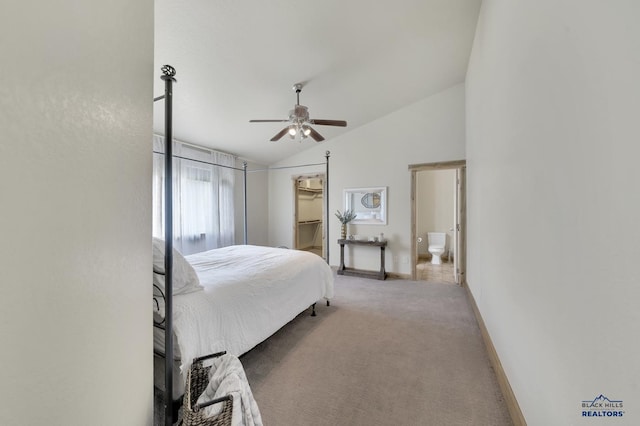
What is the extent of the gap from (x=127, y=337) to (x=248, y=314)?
1.15 m

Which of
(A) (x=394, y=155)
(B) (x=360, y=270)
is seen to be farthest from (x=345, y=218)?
(A) (x=394, y=155)

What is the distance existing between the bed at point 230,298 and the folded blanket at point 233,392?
1.06 feet

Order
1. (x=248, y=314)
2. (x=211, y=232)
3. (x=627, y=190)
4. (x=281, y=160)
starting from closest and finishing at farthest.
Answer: (x=627, y=190)
(x=248, y=314)
(x=211, y=232)
(x=281, y=160)

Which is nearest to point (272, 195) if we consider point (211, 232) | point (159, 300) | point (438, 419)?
point (211, 232)

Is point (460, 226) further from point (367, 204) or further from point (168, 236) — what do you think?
point (168, 236)

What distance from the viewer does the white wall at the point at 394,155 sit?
4211mm

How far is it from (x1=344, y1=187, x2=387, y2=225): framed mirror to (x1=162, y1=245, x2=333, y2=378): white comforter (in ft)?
6.84

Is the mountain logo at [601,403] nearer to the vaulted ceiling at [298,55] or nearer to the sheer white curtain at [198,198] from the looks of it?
the vaulted ceiling at [298,55]

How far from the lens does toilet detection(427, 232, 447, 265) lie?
18.2 feet

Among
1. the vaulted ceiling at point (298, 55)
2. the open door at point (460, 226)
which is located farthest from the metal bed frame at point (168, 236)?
the open door at point (460, 226)

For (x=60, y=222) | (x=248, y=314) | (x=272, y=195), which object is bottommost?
(x=248, y=314)

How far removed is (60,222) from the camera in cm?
57

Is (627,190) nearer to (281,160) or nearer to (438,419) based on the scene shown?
(438,419)

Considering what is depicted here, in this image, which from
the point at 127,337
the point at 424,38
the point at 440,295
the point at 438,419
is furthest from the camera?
the point at 440,295
